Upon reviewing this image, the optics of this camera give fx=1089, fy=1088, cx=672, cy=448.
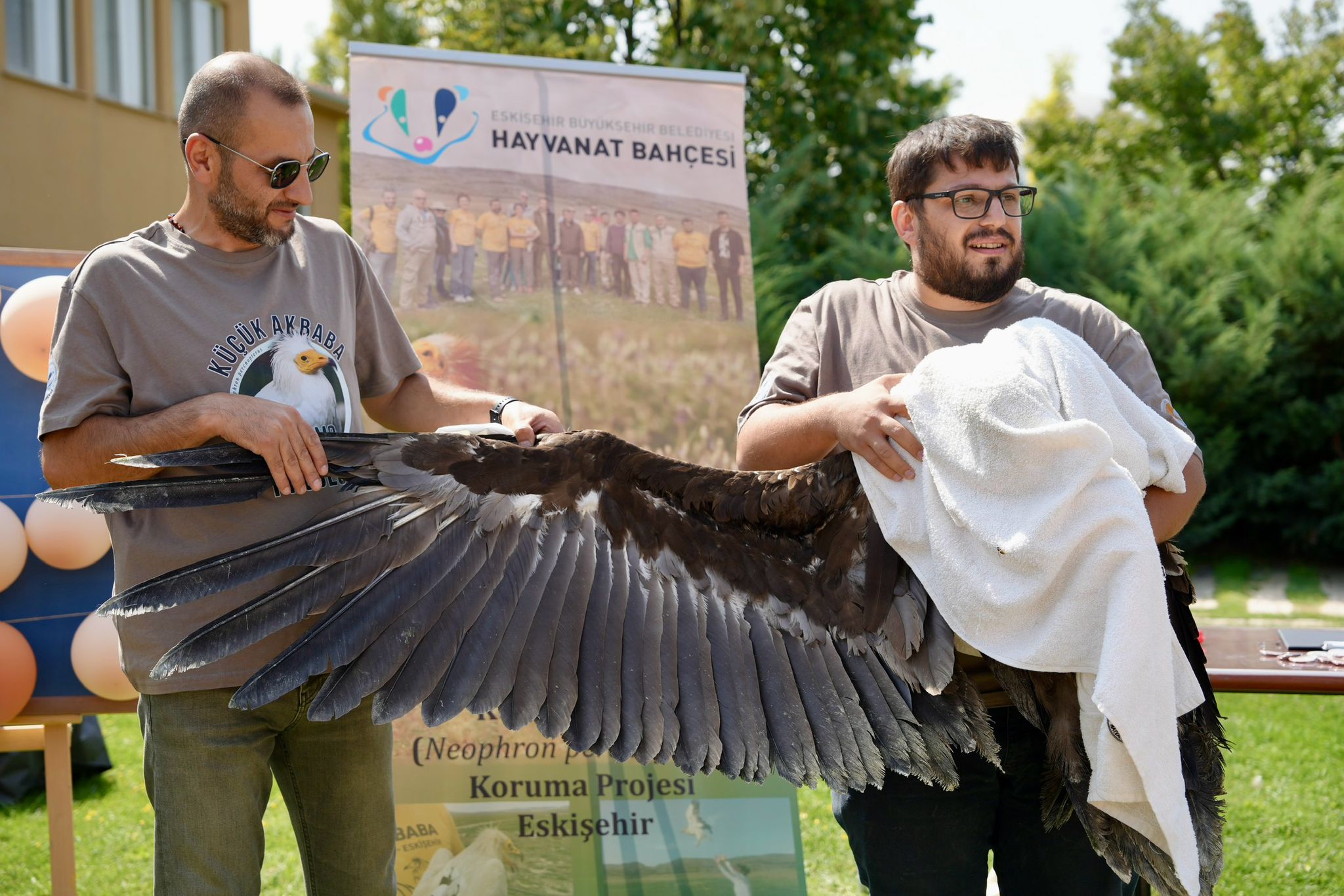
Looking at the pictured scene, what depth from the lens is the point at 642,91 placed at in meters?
3.41

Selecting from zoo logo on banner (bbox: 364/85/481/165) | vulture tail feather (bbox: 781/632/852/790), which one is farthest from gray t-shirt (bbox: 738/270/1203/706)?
zoo logo on banner (bbox: 364/85/481/165)

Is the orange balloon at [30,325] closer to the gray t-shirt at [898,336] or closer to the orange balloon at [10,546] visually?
the orange balloon at [10,546]

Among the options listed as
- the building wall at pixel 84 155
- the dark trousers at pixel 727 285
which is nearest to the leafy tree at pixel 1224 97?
the building wall at pixel 84 155

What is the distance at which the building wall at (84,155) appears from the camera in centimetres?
787

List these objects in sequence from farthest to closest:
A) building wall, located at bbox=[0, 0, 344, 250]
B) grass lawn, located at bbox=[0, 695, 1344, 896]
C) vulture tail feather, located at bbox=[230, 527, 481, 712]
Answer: building wall, located at bbox=[0, 0, 344, 250] → grass lawn, located at bbox=[0, 695, 1344, 896] → vulture tail feather, located at bbox=[230, 527, 481, 712]

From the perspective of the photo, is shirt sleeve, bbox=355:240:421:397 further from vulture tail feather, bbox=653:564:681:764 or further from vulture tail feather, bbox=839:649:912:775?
vulture tail feather, bbox=839:649:912:775

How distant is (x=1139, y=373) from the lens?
205 cm

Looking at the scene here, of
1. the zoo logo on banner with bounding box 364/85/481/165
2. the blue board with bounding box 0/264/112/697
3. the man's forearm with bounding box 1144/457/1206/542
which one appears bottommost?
the blue board with bounding box 0/264/112/697

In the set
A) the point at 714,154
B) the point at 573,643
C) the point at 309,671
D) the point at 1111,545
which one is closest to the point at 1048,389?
the point at 1111,545

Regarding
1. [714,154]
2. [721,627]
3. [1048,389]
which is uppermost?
[714,154]

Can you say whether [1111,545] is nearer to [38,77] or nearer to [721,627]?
[721,627]

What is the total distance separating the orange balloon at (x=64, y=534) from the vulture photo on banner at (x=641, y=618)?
60.2 inches

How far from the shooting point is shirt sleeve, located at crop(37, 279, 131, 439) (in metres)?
1.83

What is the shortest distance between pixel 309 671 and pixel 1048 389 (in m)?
1.30
